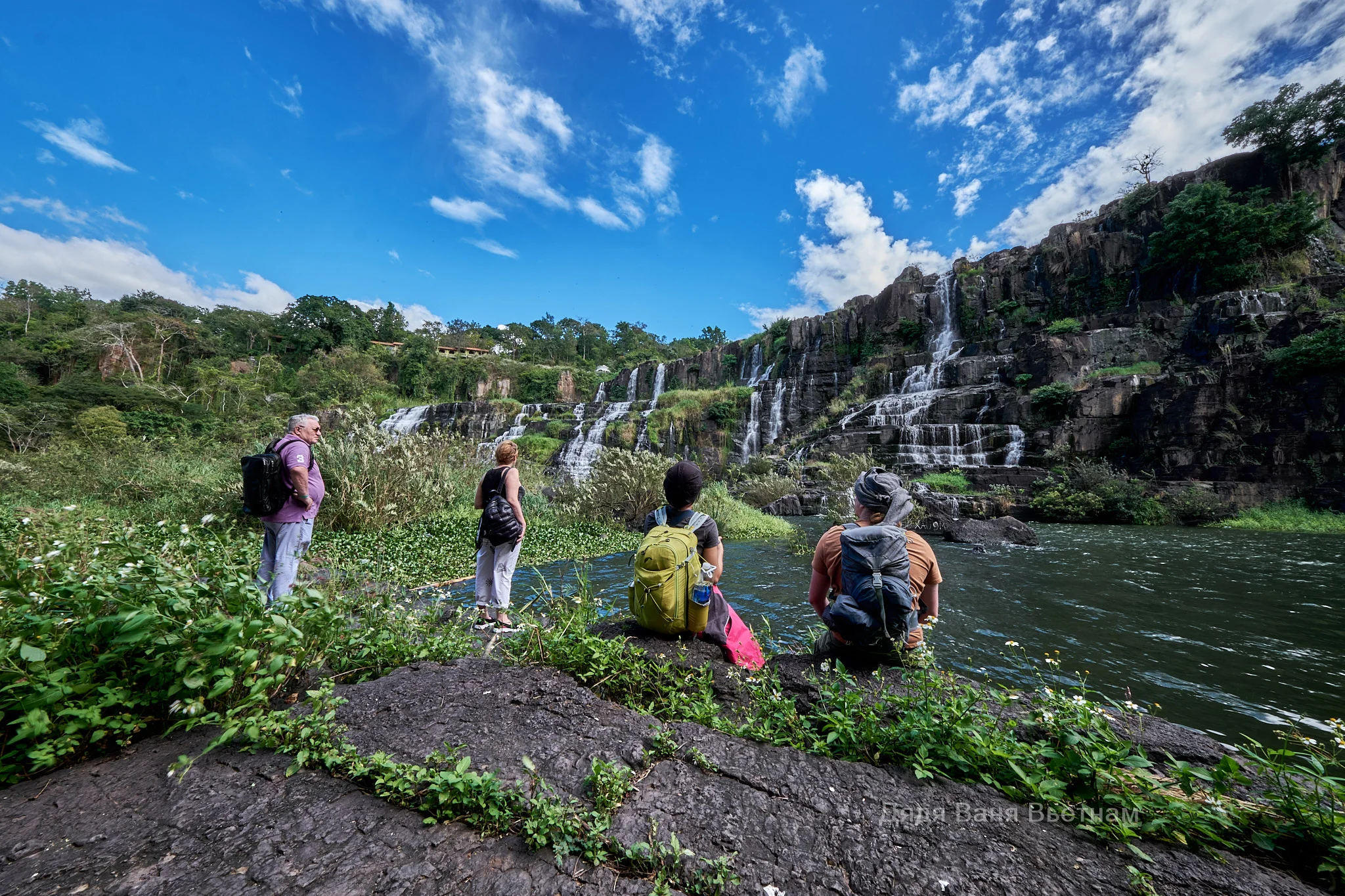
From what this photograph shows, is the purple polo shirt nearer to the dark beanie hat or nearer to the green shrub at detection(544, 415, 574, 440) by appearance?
the dark beanie hat

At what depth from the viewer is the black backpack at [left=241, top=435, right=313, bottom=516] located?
3730mm

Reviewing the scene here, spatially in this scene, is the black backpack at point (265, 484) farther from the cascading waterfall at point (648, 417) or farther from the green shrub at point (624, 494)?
the cascading waterfall at point (648, 417)

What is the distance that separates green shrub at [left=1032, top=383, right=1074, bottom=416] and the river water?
9.17m

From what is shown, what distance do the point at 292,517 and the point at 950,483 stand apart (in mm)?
16910

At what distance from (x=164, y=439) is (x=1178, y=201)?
38.5 meters

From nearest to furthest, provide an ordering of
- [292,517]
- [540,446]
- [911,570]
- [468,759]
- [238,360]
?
[468,759], [911,570], [292,517], [540,446], [238,360]

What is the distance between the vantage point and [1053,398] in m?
18.3

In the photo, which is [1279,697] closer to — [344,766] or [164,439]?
[344,766]

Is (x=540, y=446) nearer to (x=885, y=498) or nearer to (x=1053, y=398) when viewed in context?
(x=1053, y=398)

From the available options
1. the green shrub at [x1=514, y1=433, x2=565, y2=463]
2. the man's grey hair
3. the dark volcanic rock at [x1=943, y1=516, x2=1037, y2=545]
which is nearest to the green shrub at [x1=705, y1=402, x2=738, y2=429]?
the green shrub at [x1=514, y1=433, x2=565, y2=463]

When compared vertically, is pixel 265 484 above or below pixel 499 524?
above

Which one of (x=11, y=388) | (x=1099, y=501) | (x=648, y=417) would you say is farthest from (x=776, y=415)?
(x=11, y=388)

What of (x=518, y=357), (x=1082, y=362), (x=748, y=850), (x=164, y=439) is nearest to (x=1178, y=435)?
(x=1082, y=362)

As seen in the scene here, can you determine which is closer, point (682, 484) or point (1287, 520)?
point (682, 484)
